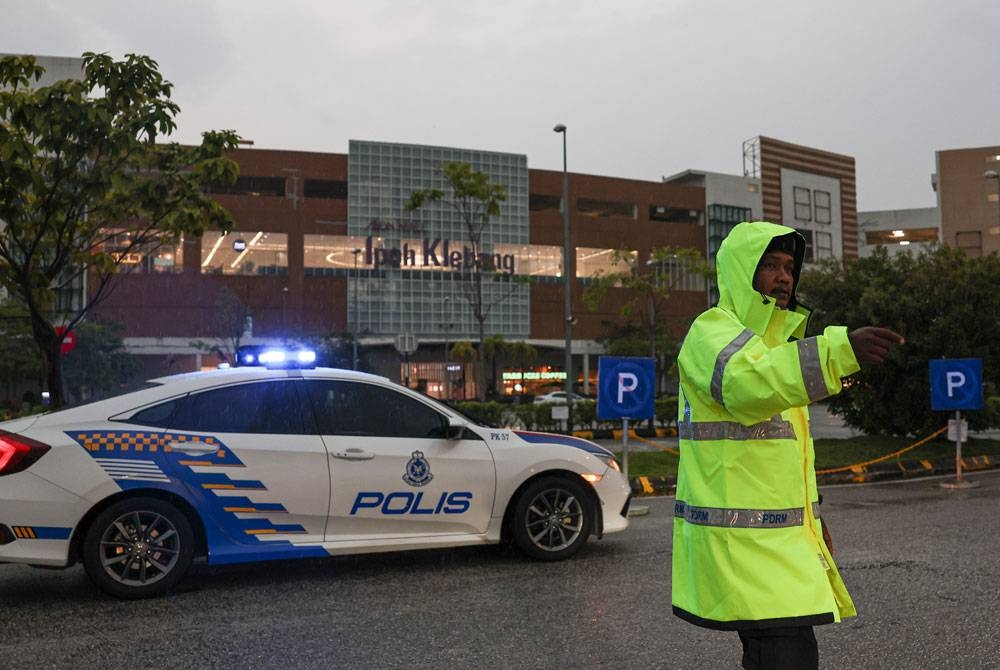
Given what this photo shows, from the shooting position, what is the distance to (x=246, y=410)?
20.0 ft

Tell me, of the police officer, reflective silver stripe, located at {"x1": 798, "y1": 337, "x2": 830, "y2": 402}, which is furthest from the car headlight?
reflective silver stripe, located at {"x1": 798, "y1": 337, "x2": 830, "y2": 402}

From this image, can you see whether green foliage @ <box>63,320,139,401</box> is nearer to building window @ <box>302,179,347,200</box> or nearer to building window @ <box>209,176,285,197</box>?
building window @ <box>209,176,285,197</box>

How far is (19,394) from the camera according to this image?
48.2 metres

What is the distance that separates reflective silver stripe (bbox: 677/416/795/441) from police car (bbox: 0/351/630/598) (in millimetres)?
3916

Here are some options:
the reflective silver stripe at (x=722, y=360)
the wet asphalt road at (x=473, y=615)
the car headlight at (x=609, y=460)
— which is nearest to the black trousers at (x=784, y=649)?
the reflective silver stripe at (x=722, y=360)

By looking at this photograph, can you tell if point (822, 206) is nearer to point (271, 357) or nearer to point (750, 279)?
point (271, 357)

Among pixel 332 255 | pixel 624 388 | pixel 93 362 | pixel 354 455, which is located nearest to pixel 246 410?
pixel 354 455

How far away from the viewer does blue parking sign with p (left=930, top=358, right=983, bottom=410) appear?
1159cm

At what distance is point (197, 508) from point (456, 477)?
5.94ft

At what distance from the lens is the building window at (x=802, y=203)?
75.3m

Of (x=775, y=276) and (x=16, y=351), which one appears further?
(x=16, y=351)

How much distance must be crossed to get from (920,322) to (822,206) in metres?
66.3

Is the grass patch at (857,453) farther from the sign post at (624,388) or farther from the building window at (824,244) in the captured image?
the building window at (824,244)

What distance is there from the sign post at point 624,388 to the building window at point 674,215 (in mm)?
58398
